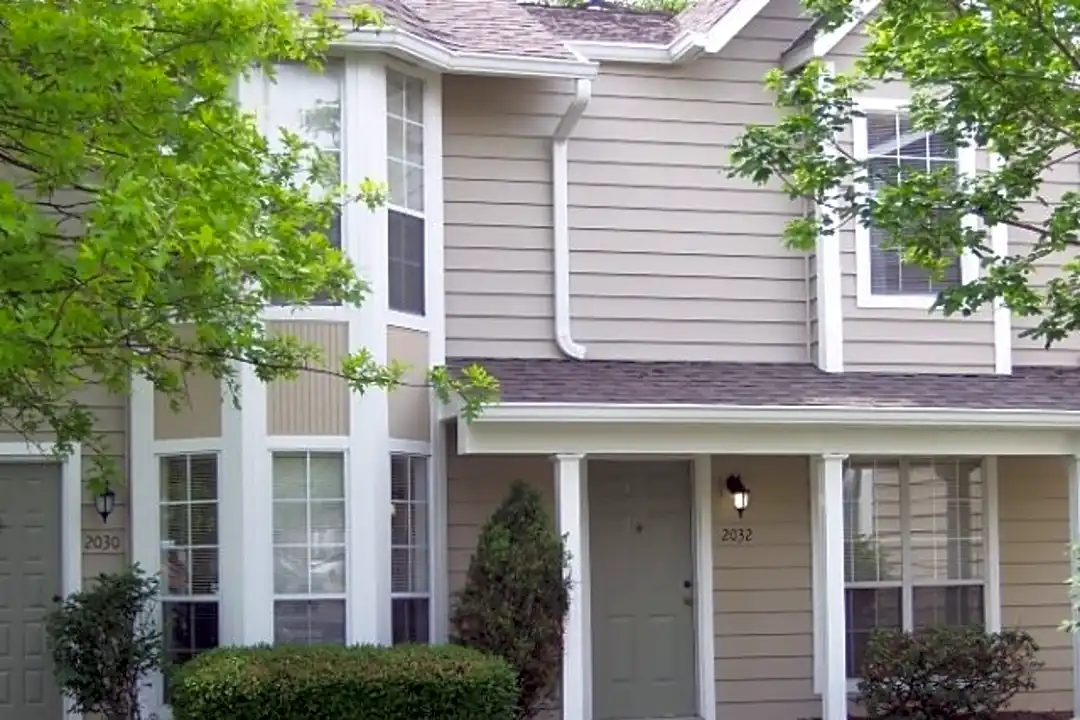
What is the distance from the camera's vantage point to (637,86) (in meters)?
13.1

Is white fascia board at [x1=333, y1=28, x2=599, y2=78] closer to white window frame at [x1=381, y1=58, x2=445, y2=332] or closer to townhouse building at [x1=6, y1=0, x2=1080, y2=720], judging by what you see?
townhouse building at [x1=6, y1=0, x2=1080, y2=720]

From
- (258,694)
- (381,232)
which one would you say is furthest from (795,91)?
(258,694)

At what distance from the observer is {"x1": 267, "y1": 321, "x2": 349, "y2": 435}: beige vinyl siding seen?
1124cm

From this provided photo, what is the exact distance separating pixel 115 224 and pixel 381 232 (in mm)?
4958

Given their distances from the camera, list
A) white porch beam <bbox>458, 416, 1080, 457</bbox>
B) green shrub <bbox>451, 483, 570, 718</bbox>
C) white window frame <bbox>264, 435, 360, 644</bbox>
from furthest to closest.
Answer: white porch beam <bbox>458, 416, 1080, 457</bbox> < white window frame <bbox>264, 435, 360, 644</bbox> < green shrub <bbox>451, 483, 570, 718</bbox>

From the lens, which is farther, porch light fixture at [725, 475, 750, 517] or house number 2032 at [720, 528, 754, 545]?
house number 2032 at [720, 528, 754, 545]

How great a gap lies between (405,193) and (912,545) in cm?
506

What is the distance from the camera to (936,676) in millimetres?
11969

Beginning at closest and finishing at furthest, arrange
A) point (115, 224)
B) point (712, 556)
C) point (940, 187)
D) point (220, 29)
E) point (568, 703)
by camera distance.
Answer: point (115, 224) → point (220, 29) → point (940, 187) → point (568, 703) → point (712, 556)

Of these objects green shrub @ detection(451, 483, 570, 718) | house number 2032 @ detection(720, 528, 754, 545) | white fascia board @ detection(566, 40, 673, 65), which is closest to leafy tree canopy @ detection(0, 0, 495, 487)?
green shrub @ detection(451, 483, 570, 718)

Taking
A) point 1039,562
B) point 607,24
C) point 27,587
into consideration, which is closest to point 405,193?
point 607,24

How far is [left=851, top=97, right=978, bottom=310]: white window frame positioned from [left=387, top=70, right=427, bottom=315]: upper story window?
354cm

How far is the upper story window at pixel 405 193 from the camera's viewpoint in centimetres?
1175

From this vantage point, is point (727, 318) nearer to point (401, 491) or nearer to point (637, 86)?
A: point (637, 86)
